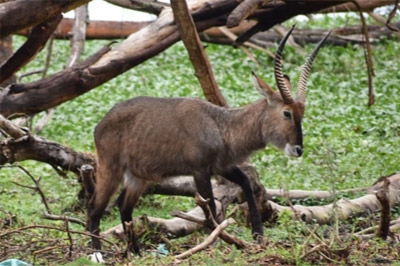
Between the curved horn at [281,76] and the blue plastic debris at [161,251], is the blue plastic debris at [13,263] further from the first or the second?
the curved horn at [281,76]

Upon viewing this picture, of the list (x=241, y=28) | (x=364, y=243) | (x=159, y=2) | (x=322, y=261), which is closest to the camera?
(x=322, y=261)

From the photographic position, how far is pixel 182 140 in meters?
8.51

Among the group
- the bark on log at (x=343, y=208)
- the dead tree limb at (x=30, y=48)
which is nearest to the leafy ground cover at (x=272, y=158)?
the bark on log at (x=343, y=208)

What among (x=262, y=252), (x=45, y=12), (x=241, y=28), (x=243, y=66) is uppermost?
(x=45, y=12)

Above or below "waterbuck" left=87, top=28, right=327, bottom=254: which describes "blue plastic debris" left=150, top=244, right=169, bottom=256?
below

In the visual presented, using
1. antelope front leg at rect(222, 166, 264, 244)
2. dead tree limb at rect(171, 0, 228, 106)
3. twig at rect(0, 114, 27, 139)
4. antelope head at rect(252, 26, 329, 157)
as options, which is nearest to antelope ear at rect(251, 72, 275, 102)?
antelope head at rect(252, 26, 329, 157)

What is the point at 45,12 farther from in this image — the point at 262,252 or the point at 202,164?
the point at 262,252

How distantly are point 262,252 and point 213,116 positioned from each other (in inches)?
79.7

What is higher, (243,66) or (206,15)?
(206,15)

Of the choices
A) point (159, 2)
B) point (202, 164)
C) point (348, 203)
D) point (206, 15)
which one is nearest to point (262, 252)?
point (202, 164)

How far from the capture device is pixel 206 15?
33.3 feet

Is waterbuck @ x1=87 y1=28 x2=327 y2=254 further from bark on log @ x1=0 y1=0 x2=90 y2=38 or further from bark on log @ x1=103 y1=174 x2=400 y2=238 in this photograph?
bark on log @ x1=0 y1=0 x2=90 y2=38

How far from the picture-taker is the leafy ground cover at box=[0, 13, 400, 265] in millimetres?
6977

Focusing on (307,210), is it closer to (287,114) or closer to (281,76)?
(287,114)
